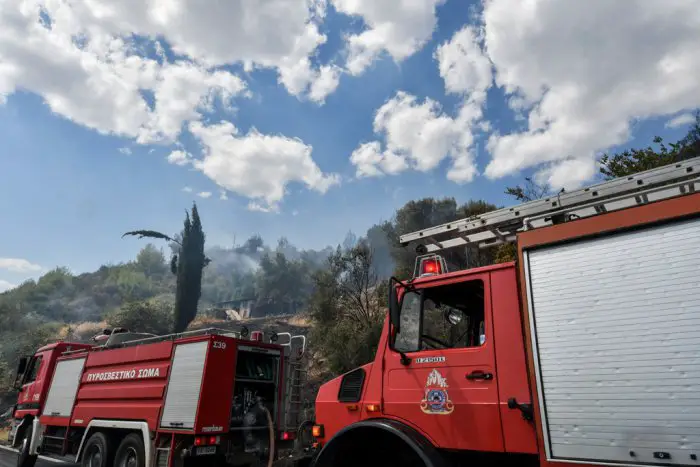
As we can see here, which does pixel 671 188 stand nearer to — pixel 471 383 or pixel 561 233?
pixel 561 233

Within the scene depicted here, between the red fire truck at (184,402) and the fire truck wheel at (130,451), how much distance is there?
1cm

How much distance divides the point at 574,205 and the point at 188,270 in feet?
128

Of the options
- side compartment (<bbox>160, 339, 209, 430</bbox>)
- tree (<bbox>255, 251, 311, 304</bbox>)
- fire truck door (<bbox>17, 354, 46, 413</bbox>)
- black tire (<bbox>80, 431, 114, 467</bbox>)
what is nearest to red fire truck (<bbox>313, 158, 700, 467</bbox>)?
side compartment (<bbox>160, 339, 209, 430</bbox>)

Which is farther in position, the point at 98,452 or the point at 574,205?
the point at 98,452

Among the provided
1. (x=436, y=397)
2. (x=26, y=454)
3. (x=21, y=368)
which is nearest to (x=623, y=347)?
(x=436, y=397)

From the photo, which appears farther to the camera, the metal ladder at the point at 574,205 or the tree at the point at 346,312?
the tree at the point at 346,312

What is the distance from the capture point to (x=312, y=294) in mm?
23219

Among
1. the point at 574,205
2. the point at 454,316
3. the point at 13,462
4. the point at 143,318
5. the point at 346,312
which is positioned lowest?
the point at 13,462

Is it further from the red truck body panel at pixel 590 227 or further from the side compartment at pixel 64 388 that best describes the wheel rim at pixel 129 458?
the red truck body panel at pixel 590 227

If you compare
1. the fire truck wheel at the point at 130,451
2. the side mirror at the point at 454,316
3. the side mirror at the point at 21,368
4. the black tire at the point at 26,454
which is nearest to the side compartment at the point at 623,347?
the side mirror at the point at 454,316

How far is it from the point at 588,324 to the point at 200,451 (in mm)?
5617

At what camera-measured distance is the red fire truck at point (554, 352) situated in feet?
8.57

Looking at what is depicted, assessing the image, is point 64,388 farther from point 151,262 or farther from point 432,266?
point 151,262

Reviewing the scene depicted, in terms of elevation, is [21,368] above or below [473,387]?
above
